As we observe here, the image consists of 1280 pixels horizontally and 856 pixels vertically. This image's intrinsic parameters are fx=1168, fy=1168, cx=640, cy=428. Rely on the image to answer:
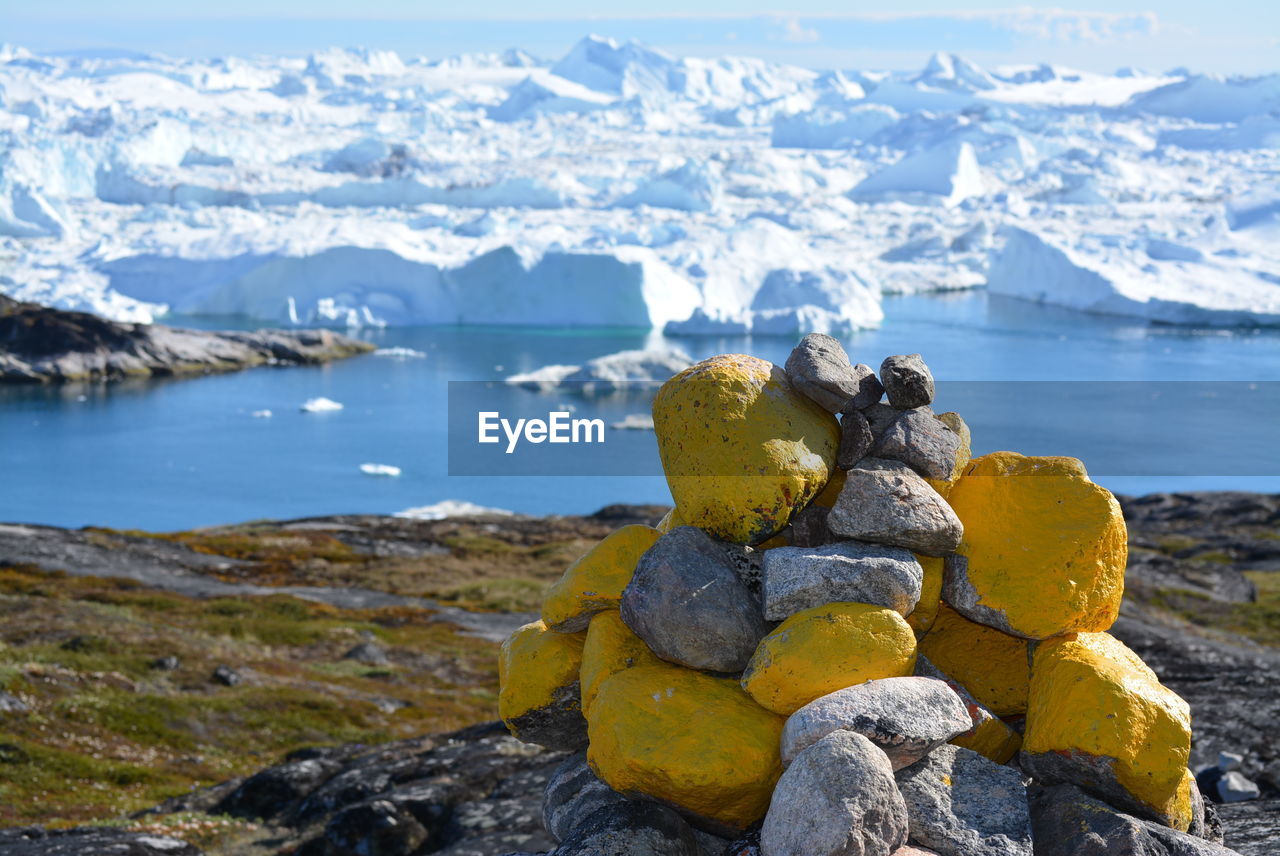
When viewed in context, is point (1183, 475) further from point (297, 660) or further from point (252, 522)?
point (297, 660)

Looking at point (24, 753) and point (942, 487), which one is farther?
point (24, 753)

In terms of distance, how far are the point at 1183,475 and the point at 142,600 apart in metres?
41.5

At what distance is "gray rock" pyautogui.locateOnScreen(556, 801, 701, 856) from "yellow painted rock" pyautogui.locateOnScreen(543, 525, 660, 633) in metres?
1.16

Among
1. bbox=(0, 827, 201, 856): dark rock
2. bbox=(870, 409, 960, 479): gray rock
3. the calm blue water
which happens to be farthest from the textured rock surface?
the calm blue water

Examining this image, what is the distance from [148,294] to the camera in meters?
84.1

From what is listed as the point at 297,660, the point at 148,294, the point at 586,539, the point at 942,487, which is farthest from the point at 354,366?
the point at 942,487

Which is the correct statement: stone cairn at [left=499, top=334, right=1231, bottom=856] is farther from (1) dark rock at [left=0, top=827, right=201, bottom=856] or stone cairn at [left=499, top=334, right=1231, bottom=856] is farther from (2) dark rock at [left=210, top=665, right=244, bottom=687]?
(2) dark rock at [left=210, top=665, right=244, bottom=687]

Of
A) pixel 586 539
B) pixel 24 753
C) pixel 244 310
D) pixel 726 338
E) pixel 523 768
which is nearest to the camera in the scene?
pixel 523 768

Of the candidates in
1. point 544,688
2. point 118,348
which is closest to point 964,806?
point 544,688

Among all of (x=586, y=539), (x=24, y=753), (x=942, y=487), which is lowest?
(x=586, y=539)

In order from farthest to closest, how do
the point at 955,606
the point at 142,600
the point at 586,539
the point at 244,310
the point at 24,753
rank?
1. the point at 244,310
2. the point at 586,539
3. the point at 142,600
4. the point at 24,753
5. the point at 955,606

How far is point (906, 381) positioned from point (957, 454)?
21.0 inches

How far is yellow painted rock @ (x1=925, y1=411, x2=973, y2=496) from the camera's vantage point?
6613 mm

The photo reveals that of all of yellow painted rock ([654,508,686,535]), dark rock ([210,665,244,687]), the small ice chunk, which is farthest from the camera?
the small ice chunk
